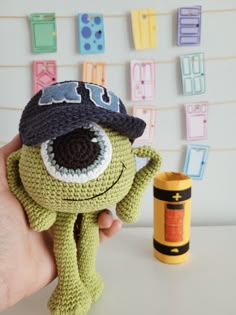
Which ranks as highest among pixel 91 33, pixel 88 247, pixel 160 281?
pixel 91 33

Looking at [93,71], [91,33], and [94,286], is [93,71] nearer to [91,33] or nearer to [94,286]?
[91,33]

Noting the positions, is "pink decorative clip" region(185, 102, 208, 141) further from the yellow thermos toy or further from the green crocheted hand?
the green crocheted hand

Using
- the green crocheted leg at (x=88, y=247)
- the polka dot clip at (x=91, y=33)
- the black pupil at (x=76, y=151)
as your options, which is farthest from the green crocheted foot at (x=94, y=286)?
the polka dot clip at (x=91, y=33)

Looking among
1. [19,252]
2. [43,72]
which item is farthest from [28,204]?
[43,72]

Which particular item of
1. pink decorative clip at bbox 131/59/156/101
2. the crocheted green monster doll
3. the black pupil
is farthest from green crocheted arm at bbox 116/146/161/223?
pink decorative clip at bbox 131/59/156/101

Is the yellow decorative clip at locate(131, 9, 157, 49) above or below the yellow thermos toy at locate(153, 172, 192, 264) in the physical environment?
above

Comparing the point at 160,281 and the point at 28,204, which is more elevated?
the point at 28,204
